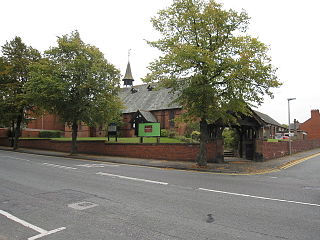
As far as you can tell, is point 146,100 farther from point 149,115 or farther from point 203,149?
point 203,149

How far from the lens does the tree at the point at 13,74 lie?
2953cm

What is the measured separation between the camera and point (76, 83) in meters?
22.1

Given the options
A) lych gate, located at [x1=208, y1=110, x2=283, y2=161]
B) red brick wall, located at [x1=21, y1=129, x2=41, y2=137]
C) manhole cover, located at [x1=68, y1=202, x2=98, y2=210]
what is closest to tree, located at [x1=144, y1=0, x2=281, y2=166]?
lych gate, located at [x1=208, y1=110, x2=283, y2=161]

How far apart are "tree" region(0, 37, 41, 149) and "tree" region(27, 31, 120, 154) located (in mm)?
9171

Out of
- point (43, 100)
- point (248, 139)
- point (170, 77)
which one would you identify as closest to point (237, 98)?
point (170, 77)

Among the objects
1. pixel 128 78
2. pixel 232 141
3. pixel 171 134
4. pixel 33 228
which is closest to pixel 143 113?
pixel 171 134

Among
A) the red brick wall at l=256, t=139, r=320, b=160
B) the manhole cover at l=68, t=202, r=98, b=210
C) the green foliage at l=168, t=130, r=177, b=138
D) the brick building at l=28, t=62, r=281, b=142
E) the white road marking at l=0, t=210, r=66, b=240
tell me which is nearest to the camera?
the white road marking at l=0, t=210, r=66, b=240

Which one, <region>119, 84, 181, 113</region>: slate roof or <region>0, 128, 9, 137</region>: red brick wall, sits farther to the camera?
<region>0, 128, 9, 137</region>: red brick wall

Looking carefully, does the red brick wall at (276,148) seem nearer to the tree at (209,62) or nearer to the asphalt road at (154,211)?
the tree at (209,62)

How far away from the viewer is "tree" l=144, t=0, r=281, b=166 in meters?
14.2

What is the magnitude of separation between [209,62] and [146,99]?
114ft

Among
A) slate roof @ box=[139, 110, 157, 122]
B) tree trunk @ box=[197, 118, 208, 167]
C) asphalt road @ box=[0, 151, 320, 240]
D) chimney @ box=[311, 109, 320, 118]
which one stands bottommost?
asphalt road @ box=[0, 151, 320, 240]

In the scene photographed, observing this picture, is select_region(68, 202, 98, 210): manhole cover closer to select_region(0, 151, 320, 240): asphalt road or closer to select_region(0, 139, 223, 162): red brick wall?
select_region(0, 151, 320, 240): asphalt road

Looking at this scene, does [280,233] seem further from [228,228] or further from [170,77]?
[170,77]
